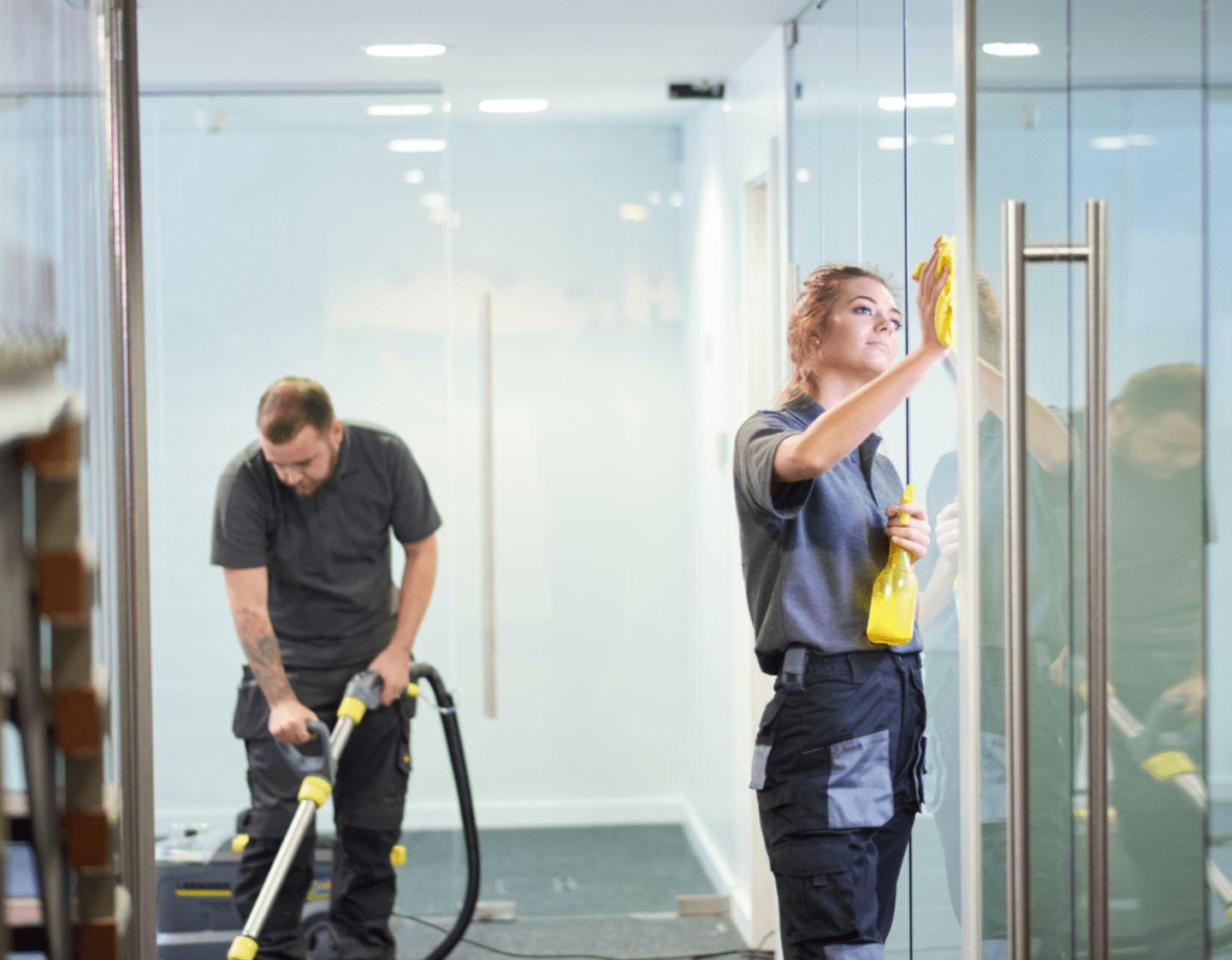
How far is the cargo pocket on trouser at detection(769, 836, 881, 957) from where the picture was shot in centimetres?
189

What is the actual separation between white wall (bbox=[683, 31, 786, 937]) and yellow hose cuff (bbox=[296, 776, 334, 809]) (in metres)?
1.09

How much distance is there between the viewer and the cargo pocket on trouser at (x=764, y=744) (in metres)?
1.95

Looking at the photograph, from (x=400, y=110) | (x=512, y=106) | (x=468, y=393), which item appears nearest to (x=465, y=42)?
(x=400, y=110)

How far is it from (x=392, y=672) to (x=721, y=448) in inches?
49.3

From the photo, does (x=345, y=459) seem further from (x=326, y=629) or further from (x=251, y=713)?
(x=251, y=713)

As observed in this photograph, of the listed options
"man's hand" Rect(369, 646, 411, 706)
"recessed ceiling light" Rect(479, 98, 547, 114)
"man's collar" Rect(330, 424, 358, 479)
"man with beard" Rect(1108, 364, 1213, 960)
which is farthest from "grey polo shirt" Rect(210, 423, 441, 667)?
"man with beard" Rect(1108, 364, 1213, 960)

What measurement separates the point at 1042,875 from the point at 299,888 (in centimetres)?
178

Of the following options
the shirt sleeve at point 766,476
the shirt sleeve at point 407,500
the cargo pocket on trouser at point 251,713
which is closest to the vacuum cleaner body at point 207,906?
the cargo pocket on trouser at point 251,713

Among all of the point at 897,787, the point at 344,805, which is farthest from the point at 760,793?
the point at 344,805

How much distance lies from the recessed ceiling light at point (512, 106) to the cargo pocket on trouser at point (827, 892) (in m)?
2.76

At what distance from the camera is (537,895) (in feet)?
12.4

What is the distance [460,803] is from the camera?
303 cm

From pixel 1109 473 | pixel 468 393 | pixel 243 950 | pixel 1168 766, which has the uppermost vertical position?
pixel 468 393

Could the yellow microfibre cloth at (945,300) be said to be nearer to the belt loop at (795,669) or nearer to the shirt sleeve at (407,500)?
the belt loop at (795,669)
